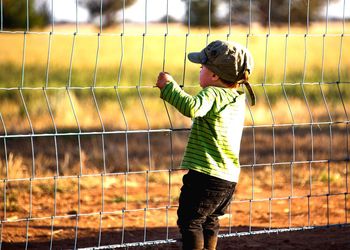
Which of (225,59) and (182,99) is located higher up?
(225,59)

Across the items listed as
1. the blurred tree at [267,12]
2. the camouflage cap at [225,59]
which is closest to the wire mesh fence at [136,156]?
the camouflage cap at [225,59]

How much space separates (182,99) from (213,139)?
0.40 meters

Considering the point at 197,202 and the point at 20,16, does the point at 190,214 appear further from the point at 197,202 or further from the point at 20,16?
the point at 20,16

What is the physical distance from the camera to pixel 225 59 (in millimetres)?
4859

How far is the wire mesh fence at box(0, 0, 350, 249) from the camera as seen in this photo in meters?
5.86

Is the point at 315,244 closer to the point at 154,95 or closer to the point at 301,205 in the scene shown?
the point at 301,205

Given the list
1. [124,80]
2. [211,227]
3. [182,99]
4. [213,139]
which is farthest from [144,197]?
[124,80]

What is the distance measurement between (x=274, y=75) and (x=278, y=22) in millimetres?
17668

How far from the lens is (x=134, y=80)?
827 inches

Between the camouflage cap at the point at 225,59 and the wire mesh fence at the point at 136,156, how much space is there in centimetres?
35

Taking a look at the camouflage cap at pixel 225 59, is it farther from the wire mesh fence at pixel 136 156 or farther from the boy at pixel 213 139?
the wire mesh fence at pixel 136 156

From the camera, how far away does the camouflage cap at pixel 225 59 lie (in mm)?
4863

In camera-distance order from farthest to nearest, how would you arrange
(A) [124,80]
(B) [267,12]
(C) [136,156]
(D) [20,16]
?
(D) [20,16] < (B) [267,12] < (A) [124,80] < (C) [136,156]

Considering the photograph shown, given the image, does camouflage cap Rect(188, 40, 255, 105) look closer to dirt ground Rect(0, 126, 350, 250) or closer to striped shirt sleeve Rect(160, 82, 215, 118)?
striped shirt sleeve Rect(160, 82, 215, 118)
